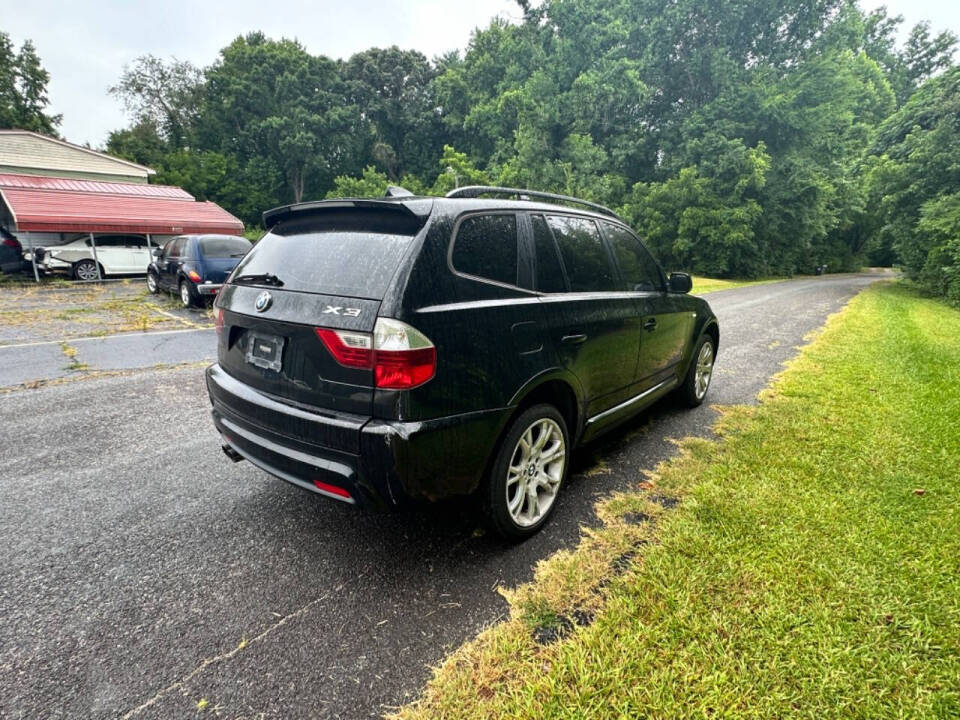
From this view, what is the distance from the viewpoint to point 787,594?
6.86 ft

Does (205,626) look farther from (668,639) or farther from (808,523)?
(808,523)

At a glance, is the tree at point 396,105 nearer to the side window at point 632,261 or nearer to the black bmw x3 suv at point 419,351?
the side window at point 632,261

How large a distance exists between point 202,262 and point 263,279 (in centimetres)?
910

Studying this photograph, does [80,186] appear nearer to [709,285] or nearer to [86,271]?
[86,271]

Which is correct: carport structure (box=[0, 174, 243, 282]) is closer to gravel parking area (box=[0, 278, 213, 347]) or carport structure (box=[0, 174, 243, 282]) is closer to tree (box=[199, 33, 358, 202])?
gravel parking area (box=[0, 278, 213, 347])

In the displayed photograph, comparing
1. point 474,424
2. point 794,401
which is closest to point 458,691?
point 474,424

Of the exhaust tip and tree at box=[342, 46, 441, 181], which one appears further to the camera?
tree at box=[342, 46, 441, 181]

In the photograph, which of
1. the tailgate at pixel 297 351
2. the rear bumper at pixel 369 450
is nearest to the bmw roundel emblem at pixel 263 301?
the tailgate at pixel 297 351

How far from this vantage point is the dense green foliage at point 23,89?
122ft

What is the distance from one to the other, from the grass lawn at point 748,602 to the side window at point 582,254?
1.38 m

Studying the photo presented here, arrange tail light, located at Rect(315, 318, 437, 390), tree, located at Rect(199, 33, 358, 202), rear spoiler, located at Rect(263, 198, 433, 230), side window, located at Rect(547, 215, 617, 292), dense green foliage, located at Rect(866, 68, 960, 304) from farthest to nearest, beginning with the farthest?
1. tree, located at Rect(199, 33, 358, 202)
2. dense green foliage, located at Rect(866, 68, 960, 304)
3. side window, located at Rect(547, 215, 617, 292)
4. rear spoiler, located at Rect(263, 198, 433, 230)
5. tail light, located at Rect(315, 318, 437, 390)

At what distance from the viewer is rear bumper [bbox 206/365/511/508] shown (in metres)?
1.93

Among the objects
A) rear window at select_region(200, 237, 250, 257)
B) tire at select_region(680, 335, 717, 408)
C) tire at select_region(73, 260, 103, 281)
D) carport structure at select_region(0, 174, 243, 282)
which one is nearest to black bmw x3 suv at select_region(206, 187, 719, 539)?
tire at select_region(680, 335, 717, 408)

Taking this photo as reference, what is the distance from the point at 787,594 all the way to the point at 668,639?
67 cm
